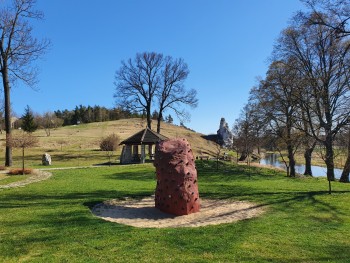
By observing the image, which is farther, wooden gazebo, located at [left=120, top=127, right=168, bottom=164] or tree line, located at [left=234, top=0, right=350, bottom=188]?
wooden gazebo, located at [left=120, top=127, right=168, bottom=164]

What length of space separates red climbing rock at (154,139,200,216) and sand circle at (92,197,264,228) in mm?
322

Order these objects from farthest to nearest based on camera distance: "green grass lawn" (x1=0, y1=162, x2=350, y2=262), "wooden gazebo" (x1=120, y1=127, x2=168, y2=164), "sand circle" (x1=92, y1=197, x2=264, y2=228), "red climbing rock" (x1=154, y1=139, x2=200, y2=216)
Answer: "wooden gazebo" (x1=120, y1=127, x2=168, y2=164), "red climbing rock" (x1=154, y1=139, x2=200, y2=216), "sand circle" (x1=92, y1=197, x2=264, y2=228), "green grass lawn" (x1=0, y1=162, x2=350, y2=262)

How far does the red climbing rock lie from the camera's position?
11.6 meters

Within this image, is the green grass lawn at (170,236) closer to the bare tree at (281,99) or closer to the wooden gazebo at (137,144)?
the bare tree at (281,99)

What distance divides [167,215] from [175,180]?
1219 millimetres

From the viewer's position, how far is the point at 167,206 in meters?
11.7

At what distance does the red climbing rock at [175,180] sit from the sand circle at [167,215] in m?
0.32

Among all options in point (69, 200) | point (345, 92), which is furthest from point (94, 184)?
point (345, 92)

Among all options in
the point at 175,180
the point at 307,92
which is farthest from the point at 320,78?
the point at 175,180

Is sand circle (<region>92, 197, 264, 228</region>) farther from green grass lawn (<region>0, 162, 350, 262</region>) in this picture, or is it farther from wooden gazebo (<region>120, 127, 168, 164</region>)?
wooden gazebo (<region>120, 127, 168, 164</region>)

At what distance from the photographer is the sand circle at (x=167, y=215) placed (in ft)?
34.0

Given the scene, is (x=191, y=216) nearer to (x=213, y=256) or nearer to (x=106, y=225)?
(x=106, y=225)

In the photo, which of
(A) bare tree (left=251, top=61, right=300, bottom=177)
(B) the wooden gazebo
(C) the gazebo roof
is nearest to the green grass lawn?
(A) bare tree (left=251, top=61, right=300, bottom=177)

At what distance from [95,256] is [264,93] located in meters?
23.6
